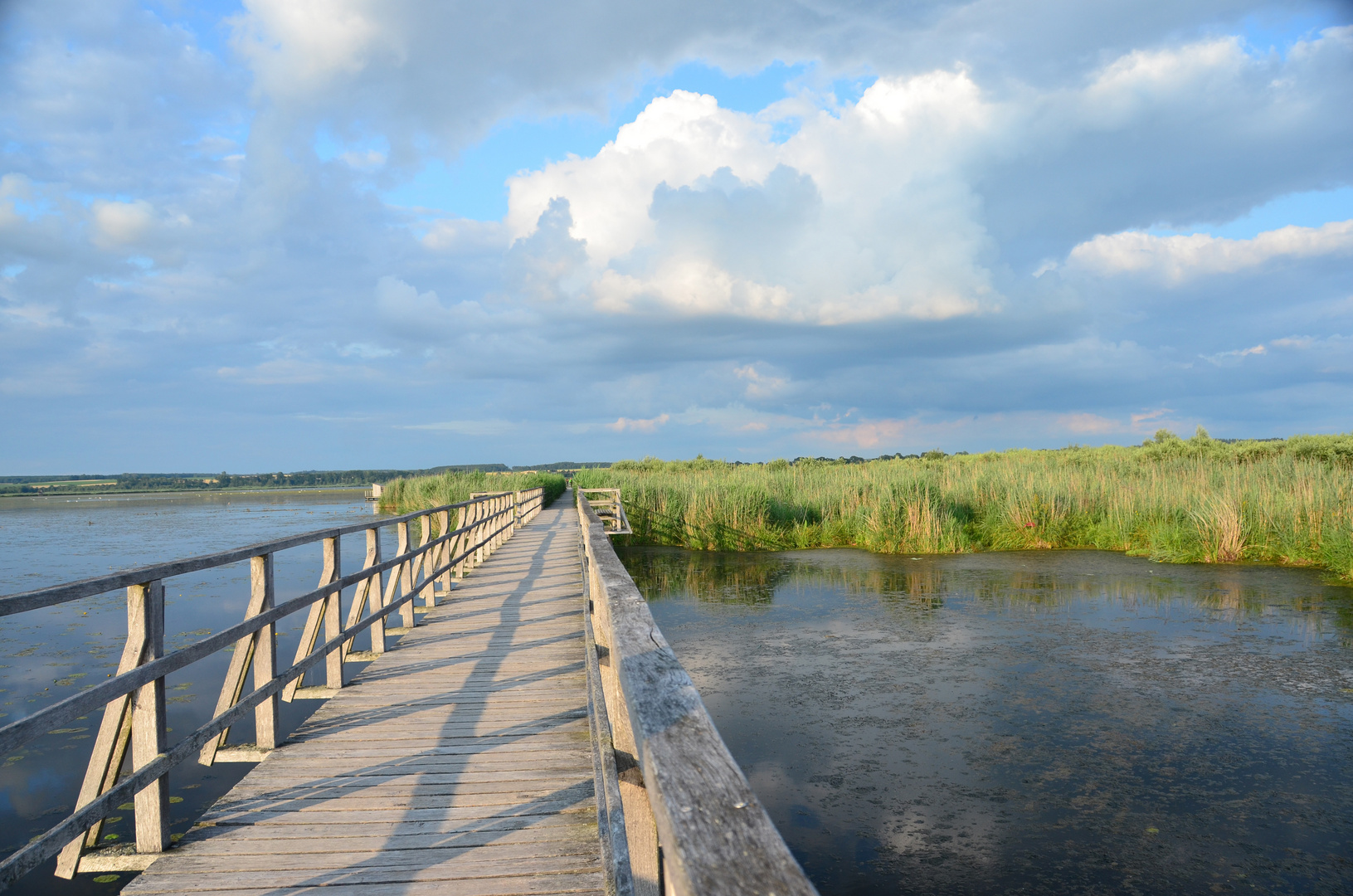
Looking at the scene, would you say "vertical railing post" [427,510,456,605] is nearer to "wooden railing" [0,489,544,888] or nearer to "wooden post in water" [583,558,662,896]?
"wooden railing" [0,489,544,888]

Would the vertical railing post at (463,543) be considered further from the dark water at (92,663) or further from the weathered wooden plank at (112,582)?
the weathered wooden plank at (112,582)

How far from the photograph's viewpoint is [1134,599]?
11.7 metres

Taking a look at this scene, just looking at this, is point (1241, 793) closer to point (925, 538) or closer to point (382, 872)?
point (382, 872)

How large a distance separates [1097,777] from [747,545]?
565 inches

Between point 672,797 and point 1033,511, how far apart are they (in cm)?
1924

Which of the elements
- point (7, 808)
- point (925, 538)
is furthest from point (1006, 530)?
point (7, 808)

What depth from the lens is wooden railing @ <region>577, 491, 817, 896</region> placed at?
0.86 m

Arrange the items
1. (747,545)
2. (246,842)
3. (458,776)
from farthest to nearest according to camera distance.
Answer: (747,545) < (458,776) < (246,842)

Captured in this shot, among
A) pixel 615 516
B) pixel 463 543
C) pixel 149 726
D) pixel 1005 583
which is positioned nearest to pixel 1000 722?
pixel 149 726

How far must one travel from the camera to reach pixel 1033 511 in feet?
59.6

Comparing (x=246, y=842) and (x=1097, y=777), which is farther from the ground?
(x=246, y=842)

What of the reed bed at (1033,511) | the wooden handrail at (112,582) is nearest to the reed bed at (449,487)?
the reed bed at (1033,511)

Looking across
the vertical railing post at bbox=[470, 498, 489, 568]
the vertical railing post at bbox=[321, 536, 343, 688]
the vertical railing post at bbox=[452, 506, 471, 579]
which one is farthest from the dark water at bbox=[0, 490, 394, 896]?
the vertical railing post at bbox=[470, 498, 489, 568]

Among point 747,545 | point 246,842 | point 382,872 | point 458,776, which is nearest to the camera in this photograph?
point 382,872
